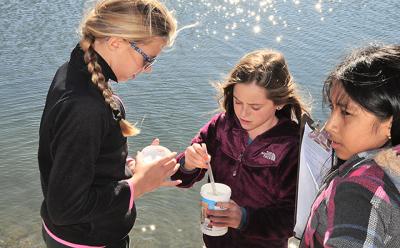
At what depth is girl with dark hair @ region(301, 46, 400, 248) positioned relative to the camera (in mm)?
1641

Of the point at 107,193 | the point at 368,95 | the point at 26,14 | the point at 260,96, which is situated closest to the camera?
the point at 368,95

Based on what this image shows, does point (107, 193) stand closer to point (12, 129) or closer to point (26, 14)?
point (12, 129)

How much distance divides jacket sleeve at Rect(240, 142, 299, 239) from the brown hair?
339mm

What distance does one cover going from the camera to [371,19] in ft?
38.2

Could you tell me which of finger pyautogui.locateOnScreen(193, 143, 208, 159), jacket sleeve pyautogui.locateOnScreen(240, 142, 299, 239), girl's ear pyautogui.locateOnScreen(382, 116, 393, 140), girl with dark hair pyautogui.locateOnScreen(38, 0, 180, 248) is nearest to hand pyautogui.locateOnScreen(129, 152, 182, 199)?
girl with dark hair pyautogui.locateOnScreen(38, 0, 180, 248)

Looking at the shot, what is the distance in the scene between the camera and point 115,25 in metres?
2.34

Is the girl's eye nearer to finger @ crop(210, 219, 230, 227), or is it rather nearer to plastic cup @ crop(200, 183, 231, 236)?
plastic cup @ crop(200, 183, 231, 236)

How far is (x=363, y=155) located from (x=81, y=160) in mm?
1293

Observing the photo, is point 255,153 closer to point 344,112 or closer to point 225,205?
point 225,205

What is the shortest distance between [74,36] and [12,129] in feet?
12.5

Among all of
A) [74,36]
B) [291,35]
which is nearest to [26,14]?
[74,36]

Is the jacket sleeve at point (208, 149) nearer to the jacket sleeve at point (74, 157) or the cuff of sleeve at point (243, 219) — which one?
the cuff of sleeve at point (243, 219)

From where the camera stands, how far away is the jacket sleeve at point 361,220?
5.29ft

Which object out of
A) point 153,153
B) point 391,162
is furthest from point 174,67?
point 391,162
